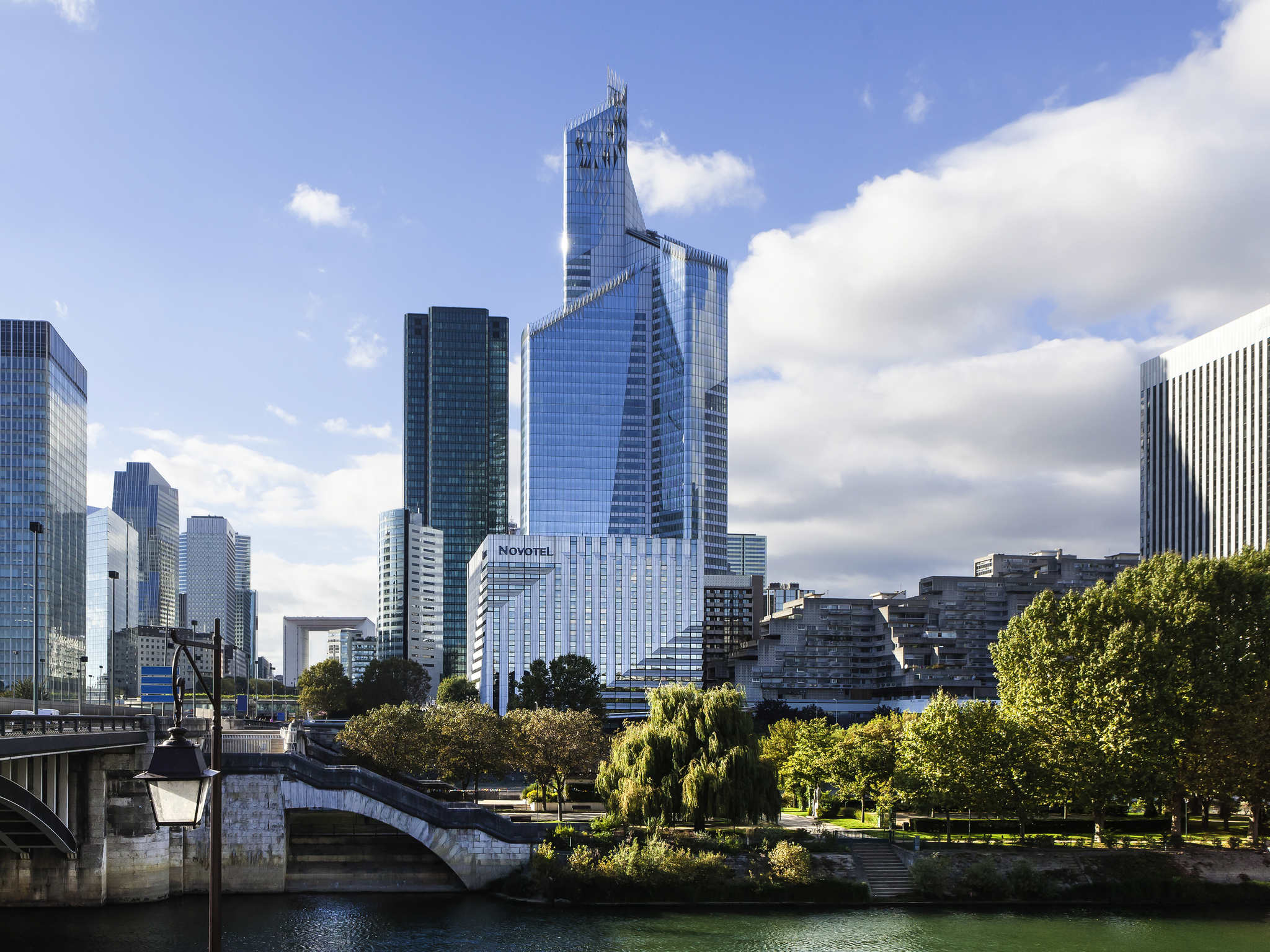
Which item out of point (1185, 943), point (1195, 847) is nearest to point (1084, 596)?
point (1195, 847)

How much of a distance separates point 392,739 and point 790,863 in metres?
37.1

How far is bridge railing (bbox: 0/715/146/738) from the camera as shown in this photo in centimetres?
5243

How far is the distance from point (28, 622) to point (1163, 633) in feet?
623

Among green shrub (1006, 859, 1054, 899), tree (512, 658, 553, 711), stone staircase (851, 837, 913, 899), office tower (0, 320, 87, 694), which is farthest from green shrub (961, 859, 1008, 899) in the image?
office tower (0, 320, 87, 694)

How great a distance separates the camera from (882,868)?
2827 inches

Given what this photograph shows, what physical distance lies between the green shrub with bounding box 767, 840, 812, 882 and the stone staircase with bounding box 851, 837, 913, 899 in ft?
15.0

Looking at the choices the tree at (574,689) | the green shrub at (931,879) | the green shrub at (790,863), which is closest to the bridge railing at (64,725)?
the green shrub at (790,863)

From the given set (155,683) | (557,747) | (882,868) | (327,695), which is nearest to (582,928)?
(882,868)

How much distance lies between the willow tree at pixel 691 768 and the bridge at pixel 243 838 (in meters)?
7.97

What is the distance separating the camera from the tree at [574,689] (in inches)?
6093

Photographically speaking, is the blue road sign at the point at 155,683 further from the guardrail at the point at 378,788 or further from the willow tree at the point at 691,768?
the willow tree at the point at 691,768

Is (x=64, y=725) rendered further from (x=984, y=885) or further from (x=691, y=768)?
(x=984, y=885)

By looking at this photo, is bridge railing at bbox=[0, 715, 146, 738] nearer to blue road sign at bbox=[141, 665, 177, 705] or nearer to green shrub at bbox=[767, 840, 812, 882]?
blue road sign at bbox=[141, 665, 177, 705]

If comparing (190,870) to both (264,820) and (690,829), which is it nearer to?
(264,820)
